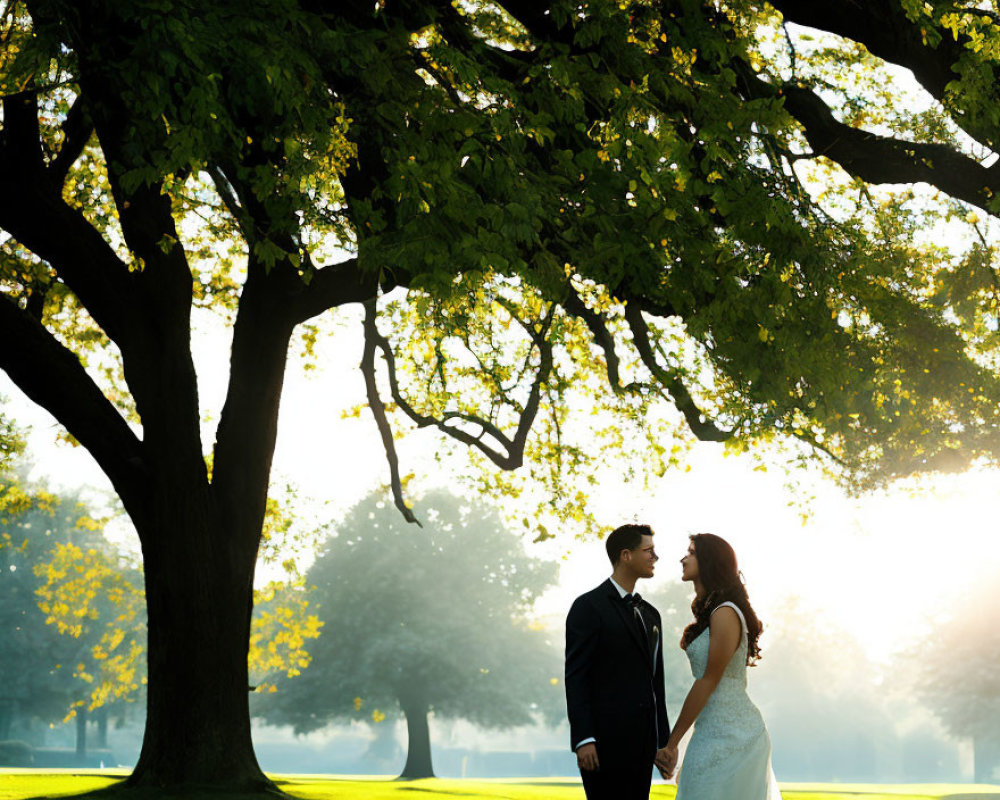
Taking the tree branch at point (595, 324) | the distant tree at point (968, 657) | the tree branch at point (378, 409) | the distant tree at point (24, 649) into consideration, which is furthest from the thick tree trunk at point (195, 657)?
the distant tree at point (24, 649)

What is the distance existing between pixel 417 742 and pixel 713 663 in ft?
125

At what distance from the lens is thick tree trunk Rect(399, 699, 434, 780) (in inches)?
1635

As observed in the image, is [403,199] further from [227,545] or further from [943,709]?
[943,709]

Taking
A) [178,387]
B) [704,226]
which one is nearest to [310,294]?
[178,387]

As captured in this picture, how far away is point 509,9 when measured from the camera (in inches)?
497

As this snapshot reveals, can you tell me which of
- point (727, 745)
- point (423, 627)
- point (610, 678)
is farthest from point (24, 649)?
point (727, 745)

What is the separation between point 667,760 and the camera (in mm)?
6504

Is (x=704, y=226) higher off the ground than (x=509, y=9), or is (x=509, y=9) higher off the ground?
(x=509, y=9)

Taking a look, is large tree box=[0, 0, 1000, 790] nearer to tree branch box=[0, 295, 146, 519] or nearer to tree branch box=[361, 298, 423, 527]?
tree branch box=[0, 295, 146, 519]

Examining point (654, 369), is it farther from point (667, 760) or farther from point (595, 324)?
point (667, 760)

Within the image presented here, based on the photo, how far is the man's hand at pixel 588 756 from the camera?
633 cm

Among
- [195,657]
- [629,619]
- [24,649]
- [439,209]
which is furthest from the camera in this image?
[24,649]

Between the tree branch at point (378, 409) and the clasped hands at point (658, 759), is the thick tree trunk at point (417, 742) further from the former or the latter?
the clasped hands at point (658, 759)

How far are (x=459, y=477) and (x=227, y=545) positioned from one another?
10.8 m
